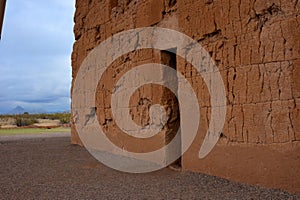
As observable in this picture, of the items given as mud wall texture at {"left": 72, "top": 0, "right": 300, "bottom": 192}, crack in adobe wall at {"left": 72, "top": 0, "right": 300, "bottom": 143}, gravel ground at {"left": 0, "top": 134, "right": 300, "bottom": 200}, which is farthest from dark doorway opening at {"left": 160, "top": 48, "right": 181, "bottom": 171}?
crack in adobe wall at {"left": 72, "top": 0, "right": 300, "bottom": 143}

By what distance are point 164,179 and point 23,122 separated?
88.1 feet

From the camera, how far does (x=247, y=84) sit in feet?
15.5

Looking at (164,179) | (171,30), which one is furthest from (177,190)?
(171,30)

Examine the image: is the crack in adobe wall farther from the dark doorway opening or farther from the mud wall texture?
the dark doorway opening

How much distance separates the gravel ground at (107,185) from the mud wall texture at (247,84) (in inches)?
11.0

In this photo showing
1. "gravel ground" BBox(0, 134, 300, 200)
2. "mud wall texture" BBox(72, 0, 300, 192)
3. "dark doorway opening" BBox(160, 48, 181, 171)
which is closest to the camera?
"mud wall texture" BBox(72, 0, 300, 192)

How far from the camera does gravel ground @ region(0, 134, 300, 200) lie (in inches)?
172

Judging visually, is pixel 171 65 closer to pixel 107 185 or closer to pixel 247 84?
pixel 247 84

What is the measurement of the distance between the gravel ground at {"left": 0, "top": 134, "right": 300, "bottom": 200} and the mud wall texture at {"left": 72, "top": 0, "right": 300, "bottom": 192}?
11.0 inches

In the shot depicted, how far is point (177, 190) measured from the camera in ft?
15.3

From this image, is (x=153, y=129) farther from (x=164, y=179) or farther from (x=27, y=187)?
(x=27, y=187)

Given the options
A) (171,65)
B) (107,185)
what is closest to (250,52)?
(171,65)

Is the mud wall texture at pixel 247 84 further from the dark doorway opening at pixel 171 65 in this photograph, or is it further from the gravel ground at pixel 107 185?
the gravel ground at pixel 107 185

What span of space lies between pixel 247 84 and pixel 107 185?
2557mm
